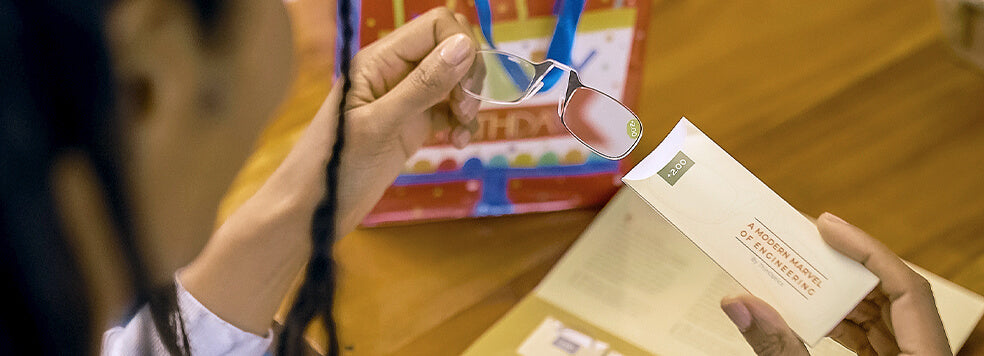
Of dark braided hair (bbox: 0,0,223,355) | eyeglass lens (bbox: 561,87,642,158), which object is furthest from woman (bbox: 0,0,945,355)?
eyeglass lens (bbox: 561,87,642,158)

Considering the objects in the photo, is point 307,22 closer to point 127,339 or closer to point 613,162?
point 127,339

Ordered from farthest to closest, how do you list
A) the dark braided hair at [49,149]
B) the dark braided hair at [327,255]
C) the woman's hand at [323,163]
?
the woman's hand at [323,163], the dark braided hair at [327,255], the dark braided hair at [49,149]

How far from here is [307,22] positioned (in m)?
0.46

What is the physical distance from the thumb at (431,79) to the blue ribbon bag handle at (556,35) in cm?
3

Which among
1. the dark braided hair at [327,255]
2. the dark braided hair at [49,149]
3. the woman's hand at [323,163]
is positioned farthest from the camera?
the woman's hand at [323,163]

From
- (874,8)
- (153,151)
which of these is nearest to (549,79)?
(153,151)

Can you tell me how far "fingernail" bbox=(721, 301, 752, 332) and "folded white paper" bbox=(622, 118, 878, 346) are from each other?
0.01 meters

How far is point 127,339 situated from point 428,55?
297 mm

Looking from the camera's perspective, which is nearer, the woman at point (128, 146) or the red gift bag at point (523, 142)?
the woman at point (128, 146)

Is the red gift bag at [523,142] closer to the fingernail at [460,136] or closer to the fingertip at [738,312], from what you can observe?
the fingernail at [460,136]

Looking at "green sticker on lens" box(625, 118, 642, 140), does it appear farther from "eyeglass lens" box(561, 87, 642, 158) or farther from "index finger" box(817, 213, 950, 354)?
"index finger" box(817, 213, 950, 354)

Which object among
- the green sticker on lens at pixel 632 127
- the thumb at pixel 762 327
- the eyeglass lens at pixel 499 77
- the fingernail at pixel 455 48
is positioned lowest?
the thumb at pixel 762 327

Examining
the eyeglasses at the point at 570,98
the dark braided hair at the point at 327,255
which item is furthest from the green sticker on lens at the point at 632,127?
the dark braided hair at the point at 327,255

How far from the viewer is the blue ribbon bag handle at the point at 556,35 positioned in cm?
61
